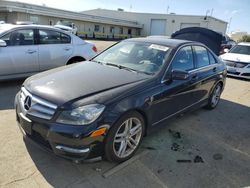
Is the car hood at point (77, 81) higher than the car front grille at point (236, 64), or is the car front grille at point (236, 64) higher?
the car hood at point (77, 81)

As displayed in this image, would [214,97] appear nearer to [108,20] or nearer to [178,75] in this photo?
[178,75]

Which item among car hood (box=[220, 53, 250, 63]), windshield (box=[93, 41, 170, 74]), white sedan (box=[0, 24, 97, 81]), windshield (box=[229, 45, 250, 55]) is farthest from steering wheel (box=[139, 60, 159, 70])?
windshield (box=[229, 45, 250, 55])

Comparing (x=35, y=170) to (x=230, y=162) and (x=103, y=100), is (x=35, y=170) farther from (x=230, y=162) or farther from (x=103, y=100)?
(x=230, y=162)

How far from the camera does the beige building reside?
3028 centimetres

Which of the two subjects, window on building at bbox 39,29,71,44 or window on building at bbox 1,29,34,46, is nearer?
window on building at bbox 1,29,34,46

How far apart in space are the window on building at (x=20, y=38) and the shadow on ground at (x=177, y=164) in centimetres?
332

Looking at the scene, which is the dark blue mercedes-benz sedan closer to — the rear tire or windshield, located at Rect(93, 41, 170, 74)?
windshield, located at Rect(93, 41, 170, 74)

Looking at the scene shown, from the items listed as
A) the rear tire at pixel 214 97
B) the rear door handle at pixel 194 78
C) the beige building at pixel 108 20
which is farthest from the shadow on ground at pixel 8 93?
the beige building at pixel 108 20

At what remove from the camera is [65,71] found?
3686 millimetres

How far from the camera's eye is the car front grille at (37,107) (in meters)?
2.69

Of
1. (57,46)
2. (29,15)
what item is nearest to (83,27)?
(29,15)

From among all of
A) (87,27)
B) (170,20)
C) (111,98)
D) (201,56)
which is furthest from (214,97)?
(170,20)

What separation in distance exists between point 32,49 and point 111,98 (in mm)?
4013

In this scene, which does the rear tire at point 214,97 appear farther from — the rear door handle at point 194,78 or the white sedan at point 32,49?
the white sedan at point 32,49
